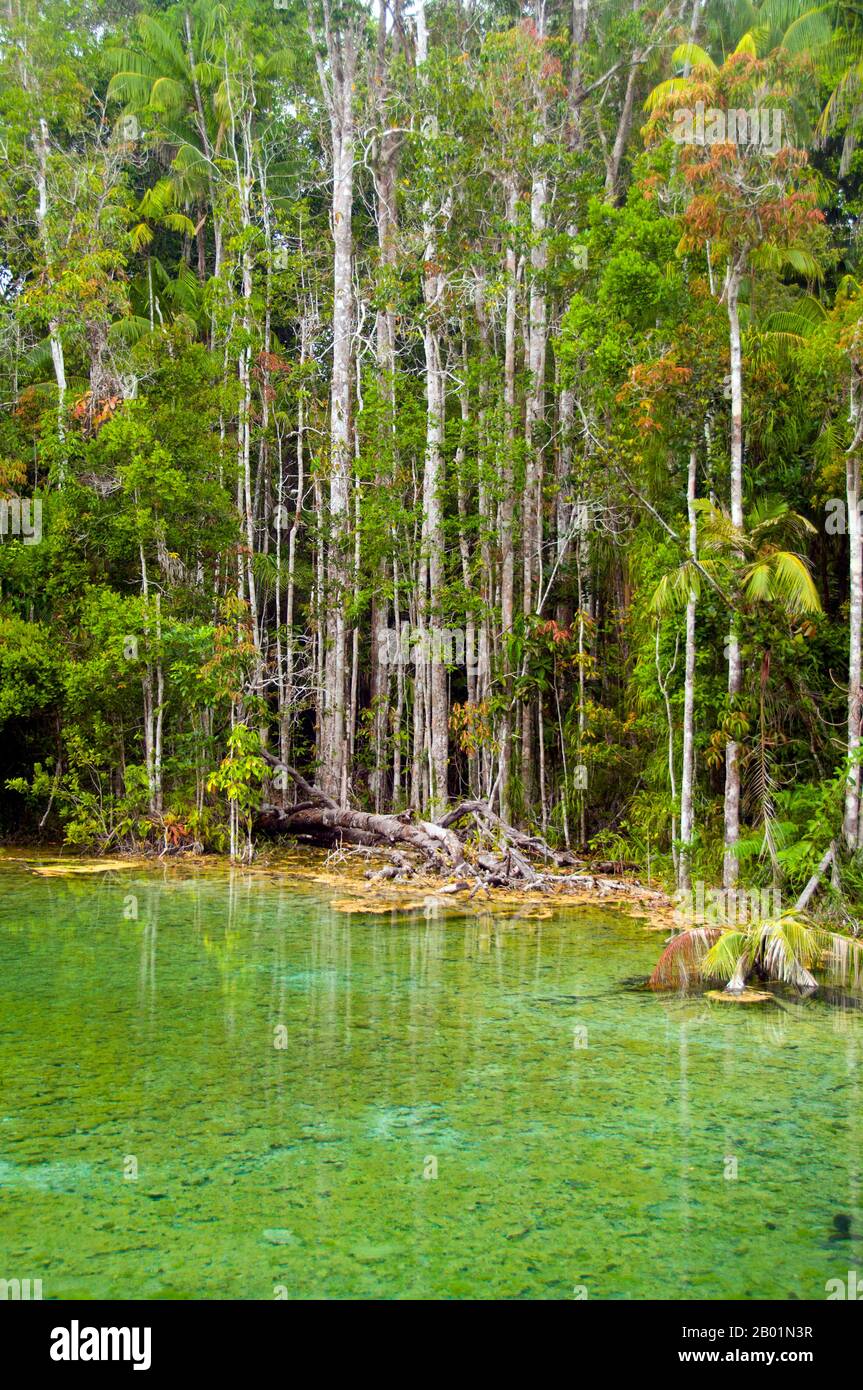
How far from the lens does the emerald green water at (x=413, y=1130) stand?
2.96 m

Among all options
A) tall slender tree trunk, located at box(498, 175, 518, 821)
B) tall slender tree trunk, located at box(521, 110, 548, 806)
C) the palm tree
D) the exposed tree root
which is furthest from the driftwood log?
the palm tree

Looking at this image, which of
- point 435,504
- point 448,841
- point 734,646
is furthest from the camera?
point 435,504

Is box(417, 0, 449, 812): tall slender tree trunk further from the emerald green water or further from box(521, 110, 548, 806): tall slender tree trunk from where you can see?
the emerald green water

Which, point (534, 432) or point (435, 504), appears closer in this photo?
point (534, 432)

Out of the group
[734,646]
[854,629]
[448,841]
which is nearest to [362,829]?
[448,841]

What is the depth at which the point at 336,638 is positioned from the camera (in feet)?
45.4

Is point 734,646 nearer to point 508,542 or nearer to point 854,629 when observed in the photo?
point 854,629

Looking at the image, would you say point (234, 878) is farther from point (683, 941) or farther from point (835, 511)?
point (835, 511)

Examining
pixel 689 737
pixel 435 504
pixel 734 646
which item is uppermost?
pixel 435 504

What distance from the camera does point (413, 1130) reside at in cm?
395

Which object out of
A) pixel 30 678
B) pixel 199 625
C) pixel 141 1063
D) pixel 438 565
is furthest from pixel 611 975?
pixel 30 678

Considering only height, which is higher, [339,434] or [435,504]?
[339,434]

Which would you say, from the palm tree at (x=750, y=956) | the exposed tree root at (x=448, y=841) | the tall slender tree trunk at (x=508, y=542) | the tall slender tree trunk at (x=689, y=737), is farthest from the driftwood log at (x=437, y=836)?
the palm tree at (x=750, y=956)
